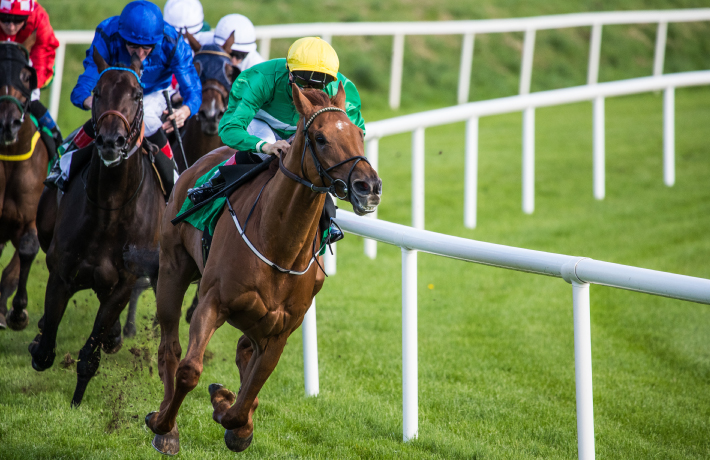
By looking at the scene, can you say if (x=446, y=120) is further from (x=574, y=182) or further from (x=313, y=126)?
(x=313, y=126)

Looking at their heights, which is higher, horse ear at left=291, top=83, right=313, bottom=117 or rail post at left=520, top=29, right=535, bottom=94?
rail post at left=520, top=29, right=535, bottom=94

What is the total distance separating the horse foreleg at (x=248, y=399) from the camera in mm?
3541

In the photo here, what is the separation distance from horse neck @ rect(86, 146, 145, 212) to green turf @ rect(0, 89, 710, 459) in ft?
3.59

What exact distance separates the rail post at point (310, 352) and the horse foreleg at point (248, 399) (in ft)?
2.59

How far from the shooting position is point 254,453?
3.78 meters

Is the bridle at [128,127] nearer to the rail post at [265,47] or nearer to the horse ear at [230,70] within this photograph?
the horse ear at [230,70]

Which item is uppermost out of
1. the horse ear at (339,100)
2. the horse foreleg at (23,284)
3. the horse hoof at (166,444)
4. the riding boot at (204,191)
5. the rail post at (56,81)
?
the rail post at (56,81)

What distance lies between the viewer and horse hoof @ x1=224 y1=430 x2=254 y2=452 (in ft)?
11.9

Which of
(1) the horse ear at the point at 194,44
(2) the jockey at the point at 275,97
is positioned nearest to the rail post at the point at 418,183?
(1) the horse ear at the point at 194,44

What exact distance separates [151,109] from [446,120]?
11.6 ft

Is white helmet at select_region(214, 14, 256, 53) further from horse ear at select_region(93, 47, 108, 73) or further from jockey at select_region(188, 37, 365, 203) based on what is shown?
jockey at select_region(188, 37, 365, 203)

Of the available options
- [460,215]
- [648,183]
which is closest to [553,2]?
[648,183]

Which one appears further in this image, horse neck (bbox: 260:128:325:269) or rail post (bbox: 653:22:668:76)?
rail post (bbox: 653:22:668:76)

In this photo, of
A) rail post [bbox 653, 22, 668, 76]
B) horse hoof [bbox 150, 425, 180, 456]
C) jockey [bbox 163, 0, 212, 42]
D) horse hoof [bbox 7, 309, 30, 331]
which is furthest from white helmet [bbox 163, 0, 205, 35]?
rail post [bbox 653, 22, 668, 76]
